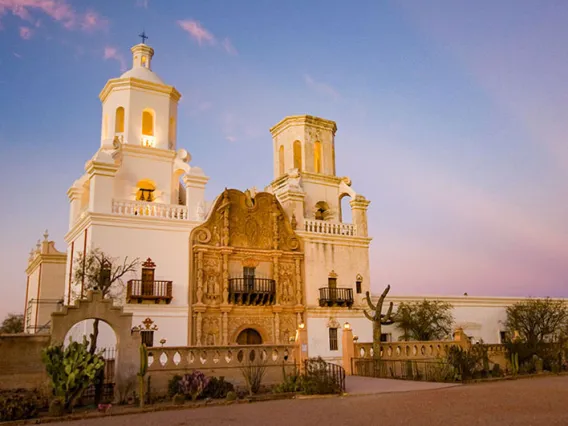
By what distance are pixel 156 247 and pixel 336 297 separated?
31.6ft

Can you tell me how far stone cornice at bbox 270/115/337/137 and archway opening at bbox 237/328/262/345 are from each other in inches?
495

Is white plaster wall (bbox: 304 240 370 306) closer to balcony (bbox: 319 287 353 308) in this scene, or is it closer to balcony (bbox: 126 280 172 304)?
balcony (bbox: 319 287 353 308)

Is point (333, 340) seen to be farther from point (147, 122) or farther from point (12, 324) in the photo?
point (12, 324)

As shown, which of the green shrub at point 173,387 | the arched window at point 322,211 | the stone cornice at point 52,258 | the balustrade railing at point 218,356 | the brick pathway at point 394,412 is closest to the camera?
the brick pathway at point 394,412

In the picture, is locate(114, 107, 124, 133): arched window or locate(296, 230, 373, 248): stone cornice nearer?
locate(114, 107, 124, 133): arched window

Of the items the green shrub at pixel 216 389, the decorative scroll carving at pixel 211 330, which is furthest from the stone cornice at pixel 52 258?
the green shrub at pixel 216 389

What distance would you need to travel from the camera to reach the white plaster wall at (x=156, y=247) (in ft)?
84.1

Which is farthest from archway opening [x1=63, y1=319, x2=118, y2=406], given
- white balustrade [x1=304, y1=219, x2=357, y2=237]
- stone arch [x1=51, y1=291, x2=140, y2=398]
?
white balustrade [x1=304, y1=219, x2=357, y2=237]

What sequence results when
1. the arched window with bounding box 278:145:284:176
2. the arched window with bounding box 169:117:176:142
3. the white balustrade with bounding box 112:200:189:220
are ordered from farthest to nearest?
the arched window with bounding box 278:145:284:176
the arched window with bounding box 169:117:176:142
the white balustrade with bounding box 112:200:189:220

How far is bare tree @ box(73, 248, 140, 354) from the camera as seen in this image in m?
23.8

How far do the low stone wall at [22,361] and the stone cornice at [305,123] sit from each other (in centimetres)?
1993

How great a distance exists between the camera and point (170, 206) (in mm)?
27703

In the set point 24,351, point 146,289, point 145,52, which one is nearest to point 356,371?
point 146,289

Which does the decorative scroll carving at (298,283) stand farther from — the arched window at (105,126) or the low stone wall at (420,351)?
the arched window at (105,126)
